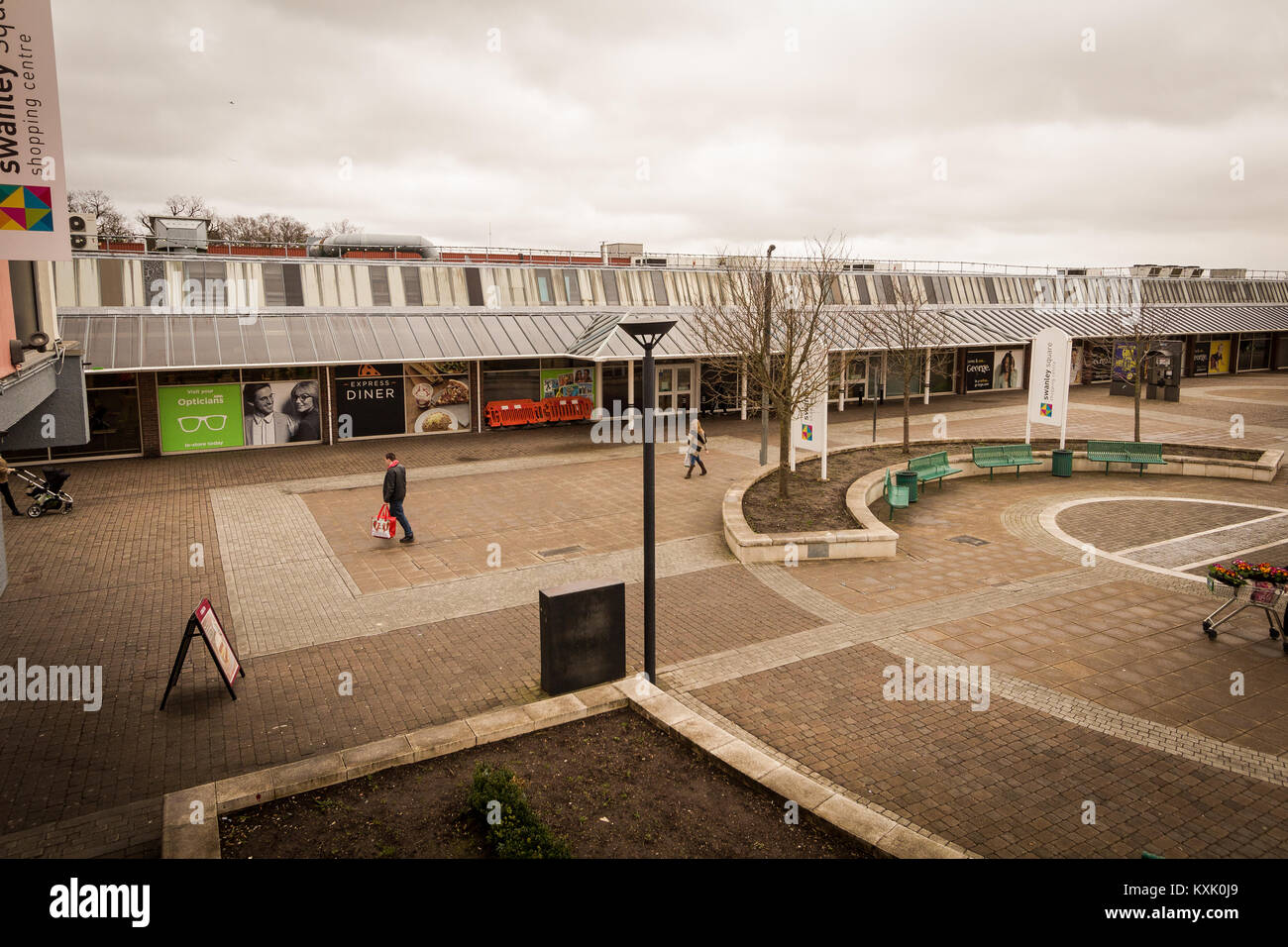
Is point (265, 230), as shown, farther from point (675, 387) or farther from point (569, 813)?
point (569, 813)

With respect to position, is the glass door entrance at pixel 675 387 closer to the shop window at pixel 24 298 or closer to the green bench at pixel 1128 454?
the green bench at pixel 1128 454

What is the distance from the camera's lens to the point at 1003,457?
20.3m

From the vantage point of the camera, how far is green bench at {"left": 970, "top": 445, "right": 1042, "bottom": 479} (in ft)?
65.8

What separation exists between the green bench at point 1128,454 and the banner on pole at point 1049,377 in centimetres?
123

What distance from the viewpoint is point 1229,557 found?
13.3 m

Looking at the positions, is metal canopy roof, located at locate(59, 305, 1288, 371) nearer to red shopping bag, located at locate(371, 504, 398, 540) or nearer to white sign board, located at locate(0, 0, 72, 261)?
red shopping bag, located at locate(371, 504, 398, 540)

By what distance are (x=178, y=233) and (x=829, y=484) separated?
2156 centimetres

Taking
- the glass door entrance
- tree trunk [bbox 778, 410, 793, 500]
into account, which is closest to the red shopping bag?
tree trunk [bbox 778, 410, 793, 500]

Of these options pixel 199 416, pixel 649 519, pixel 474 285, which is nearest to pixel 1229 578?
pixel 649 519


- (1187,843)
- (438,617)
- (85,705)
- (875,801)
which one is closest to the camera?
(1187,843)

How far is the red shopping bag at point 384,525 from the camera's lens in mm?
14156
